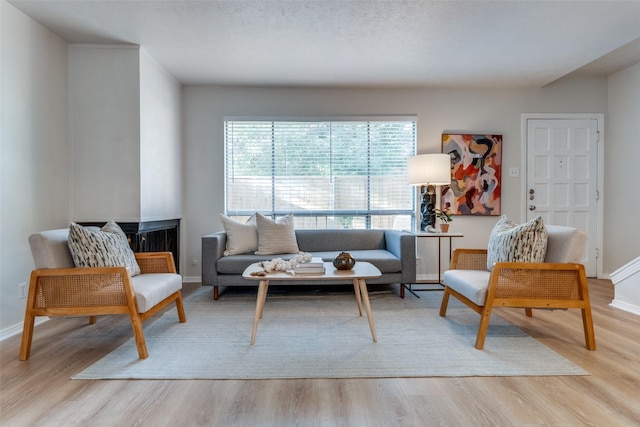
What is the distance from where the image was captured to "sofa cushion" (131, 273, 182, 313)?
2.06 metres

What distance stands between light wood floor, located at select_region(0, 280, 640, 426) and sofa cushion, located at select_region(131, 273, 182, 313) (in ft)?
1.44

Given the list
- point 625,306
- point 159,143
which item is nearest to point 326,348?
point 159,143

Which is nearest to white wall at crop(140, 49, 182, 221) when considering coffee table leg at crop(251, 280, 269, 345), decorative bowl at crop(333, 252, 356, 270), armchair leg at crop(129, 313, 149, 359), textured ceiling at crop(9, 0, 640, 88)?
textured ceiling at crop(9, 0, 640, 88)

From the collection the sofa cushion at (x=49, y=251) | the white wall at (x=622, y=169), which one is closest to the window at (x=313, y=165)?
the sofa cushion at (x=49, y=251)

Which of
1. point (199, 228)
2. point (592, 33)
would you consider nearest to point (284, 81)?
point (199, 228)

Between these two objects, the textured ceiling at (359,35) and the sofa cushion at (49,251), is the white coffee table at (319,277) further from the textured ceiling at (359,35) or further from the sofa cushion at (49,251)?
the textured ceiling at (359,35)

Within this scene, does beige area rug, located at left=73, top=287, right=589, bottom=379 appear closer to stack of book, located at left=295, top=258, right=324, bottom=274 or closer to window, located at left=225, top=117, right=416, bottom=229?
stack of book, located at left=295, top=258, right=324, bottom=274

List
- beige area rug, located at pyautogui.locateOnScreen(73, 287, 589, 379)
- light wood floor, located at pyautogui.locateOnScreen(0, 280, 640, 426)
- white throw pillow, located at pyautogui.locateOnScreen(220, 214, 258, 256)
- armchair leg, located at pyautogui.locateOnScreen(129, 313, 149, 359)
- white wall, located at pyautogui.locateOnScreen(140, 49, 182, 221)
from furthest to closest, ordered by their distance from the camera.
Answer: white throw pillow, located at pyautogui.locateOnScreen(220, 214, 258, 256), white wall, located at pyautogui.locateOnScreen(140, 49, 182, 221), armchair leg, located at pyautogui.locateOnScreen(129, 313, 149, 359), beige area rug, located at pyautogui.locateOnScreen(73, 287, 589, 379), light wood floor, located at pyautogui.locateOnScreen(0, 280, 640, 426)

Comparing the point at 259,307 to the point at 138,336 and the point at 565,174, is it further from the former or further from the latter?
the point at 565,174

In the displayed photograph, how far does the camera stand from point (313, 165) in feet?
13.9

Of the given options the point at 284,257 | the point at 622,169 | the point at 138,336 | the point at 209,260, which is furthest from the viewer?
the point at 622,169

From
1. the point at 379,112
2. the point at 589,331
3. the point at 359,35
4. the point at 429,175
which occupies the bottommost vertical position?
the point at 589,331

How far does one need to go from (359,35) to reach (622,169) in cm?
366

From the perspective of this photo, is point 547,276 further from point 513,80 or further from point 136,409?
point 513,80
